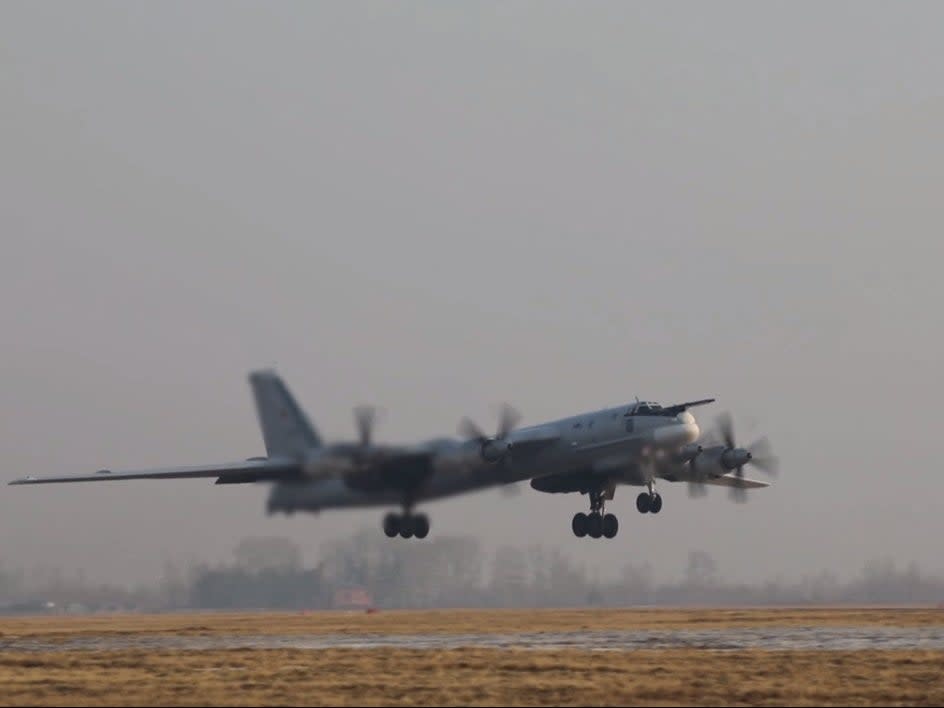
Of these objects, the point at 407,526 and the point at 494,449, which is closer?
the point at 494,449

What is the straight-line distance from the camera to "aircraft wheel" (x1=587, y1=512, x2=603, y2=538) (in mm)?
80625

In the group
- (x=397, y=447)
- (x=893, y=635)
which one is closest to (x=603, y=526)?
(x=397, y=447)

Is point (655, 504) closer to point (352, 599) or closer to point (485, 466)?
point (485, 466)

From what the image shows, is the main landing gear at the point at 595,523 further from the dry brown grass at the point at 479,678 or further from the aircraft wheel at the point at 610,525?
the dry brown grass at the point at 479,678

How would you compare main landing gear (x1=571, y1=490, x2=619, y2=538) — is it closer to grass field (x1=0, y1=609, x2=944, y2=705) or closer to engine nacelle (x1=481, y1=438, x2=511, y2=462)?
engine nacelle (x1=481, y1=438, x2=511, y2=462)

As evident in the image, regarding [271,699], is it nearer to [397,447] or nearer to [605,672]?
[605,672]

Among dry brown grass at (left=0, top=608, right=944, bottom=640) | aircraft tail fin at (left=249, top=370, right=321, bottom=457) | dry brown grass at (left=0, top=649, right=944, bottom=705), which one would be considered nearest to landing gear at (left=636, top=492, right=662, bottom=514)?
dry brown grass at (left=0, top=608, right=944, bottom=640)

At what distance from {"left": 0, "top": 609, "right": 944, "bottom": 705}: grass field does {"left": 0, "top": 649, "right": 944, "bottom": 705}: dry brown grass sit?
0.11 feet

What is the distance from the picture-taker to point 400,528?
77812mm

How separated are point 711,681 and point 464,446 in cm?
3406

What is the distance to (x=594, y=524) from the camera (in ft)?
265

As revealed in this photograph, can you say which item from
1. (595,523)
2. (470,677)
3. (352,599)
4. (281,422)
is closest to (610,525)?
(595,523)

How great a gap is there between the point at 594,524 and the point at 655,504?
188 inches

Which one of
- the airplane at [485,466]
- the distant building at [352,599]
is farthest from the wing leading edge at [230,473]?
the distant building at [352,599]
